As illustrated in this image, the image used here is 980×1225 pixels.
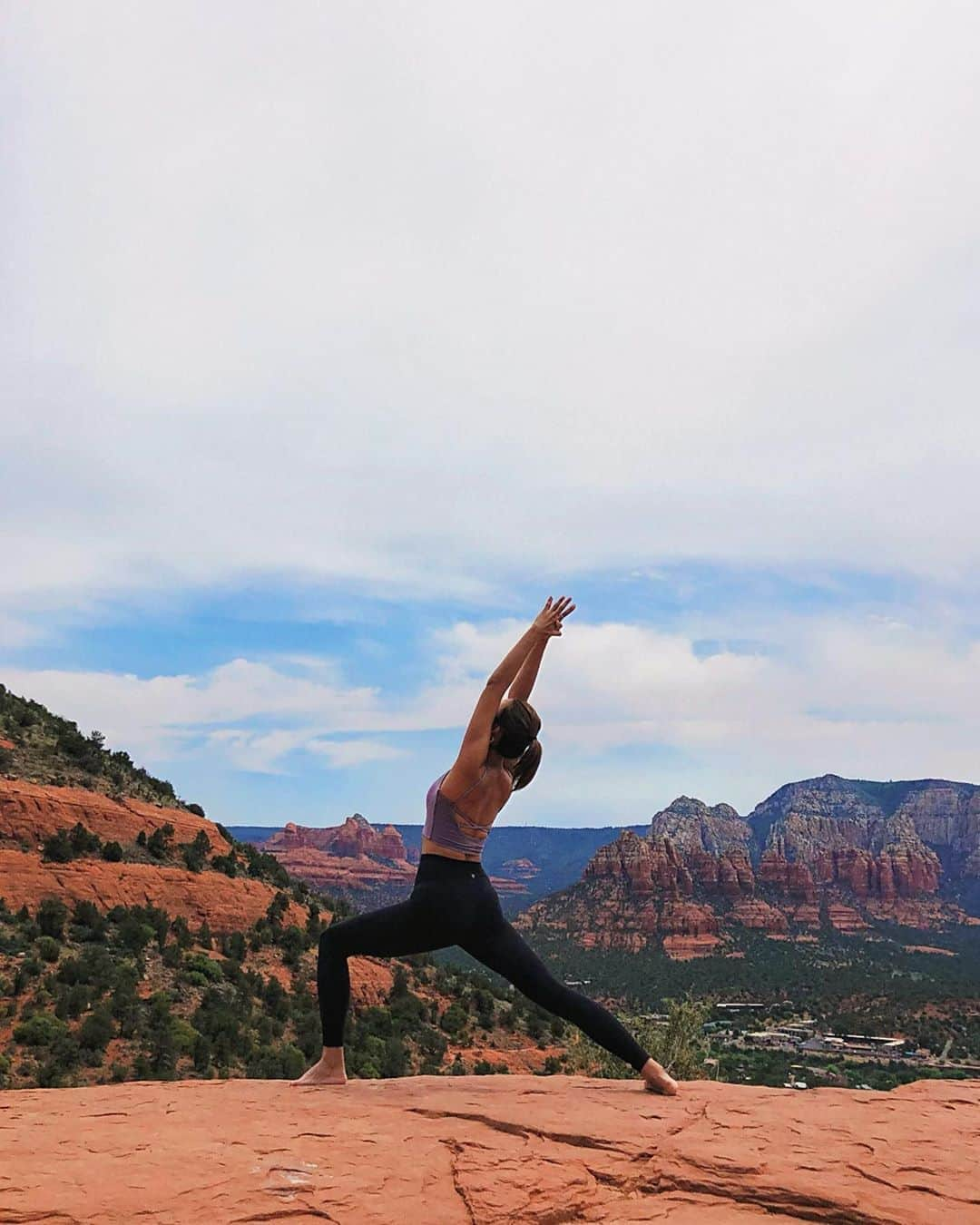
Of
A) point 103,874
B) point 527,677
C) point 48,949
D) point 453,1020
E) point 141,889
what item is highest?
point 527,677

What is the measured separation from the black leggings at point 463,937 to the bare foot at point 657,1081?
0.14ft

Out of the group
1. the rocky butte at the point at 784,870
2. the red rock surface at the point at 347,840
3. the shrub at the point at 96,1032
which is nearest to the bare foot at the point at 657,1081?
the shrub at the point at 96,1032

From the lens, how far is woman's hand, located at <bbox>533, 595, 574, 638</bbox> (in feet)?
17.5

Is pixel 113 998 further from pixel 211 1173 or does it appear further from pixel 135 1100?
pixel 211 1173

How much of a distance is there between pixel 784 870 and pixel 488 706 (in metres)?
117

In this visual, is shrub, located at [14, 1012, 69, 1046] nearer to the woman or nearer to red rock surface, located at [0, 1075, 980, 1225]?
red rock surface, located at [0, 1075, 980, 1225]

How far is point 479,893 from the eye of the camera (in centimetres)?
527

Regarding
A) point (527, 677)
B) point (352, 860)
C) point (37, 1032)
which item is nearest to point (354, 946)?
point (527, 677)

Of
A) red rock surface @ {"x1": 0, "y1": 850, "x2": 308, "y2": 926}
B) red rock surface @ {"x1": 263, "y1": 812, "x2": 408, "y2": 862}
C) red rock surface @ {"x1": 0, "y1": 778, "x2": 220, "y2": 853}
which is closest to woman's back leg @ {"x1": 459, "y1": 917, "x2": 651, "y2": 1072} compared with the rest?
red rock surface @ {"x1": 0, "y1": 850, "x2": 308, "y2": 926}

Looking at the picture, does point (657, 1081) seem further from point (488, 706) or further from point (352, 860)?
point (352, 860)

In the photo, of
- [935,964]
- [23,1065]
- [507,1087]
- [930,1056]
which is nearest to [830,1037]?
[930,1056]

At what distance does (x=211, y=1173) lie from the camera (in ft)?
11.9

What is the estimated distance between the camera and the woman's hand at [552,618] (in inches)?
210

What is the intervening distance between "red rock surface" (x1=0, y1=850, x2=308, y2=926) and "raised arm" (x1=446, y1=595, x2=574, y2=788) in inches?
841
